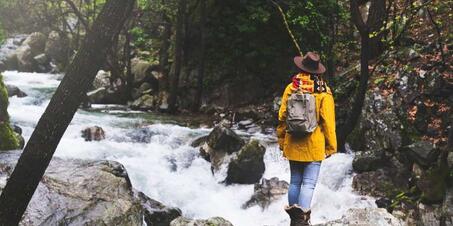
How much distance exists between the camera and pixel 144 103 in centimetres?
2005

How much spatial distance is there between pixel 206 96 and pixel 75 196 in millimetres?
12700

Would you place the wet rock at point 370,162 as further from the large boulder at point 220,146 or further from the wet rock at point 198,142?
the wet rock at point 198,142

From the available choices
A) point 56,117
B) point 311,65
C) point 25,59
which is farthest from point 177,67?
point 25,59

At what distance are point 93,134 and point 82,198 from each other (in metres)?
6.73

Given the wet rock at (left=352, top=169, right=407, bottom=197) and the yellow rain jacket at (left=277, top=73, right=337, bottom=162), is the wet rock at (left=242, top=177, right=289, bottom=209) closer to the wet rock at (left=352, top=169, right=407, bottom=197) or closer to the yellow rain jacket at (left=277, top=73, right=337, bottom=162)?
the wet rock at (left=352, top=169, right=407, bottom=197)

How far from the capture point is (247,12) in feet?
61.0

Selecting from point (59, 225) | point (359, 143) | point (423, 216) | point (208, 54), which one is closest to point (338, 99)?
point (359, 143)

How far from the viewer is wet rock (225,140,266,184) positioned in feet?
36.3

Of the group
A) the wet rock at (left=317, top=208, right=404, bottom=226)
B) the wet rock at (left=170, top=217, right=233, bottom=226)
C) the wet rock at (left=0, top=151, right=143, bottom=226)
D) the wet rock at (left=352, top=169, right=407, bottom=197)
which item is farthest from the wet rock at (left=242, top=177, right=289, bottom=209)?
the wet rock at (left=170, top=217, right=233, bottom=226)

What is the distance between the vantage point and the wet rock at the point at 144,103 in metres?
19.8

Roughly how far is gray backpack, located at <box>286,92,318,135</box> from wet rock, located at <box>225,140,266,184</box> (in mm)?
5797

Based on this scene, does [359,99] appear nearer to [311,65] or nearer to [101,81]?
[311,65]

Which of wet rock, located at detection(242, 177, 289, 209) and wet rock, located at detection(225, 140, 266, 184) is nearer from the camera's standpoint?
wet rock, located at detection(242, 177, 289, 209)

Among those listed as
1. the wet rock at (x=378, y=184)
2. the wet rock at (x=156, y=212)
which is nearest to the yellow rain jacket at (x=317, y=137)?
the wet rock at (x=156, y=212)
